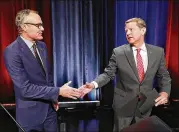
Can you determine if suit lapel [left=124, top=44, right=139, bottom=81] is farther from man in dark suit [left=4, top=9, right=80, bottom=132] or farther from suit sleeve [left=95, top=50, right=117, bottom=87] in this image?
man in dark suit [left=4, top=9, right=80, bottom=132]

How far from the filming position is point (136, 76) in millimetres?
2379

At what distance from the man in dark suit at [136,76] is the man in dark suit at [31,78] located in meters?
0.54

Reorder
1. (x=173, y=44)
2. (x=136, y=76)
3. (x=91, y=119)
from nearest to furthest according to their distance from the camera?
(x=136, y=76) < (x=91, y=119) < (x=173, y=44)

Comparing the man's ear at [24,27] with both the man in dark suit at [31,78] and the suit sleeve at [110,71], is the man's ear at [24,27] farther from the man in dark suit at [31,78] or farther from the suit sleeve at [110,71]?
the suit sleeve at [110,71]

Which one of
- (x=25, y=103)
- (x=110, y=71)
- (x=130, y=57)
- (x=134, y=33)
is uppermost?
(x=134, y=33)

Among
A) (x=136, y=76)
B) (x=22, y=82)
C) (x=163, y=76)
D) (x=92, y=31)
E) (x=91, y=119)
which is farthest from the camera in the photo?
(x=92, y=31)

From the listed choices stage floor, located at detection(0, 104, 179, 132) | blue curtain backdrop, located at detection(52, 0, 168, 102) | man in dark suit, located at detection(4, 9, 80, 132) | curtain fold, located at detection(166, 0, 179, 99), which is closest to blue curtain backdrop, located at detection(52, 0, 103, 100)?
blue curtain backdrop, located at detection(52, 0, 168, 102)

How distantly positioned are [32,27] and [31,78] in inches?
15.3

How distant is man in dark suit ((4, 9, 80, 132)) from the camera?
192cm

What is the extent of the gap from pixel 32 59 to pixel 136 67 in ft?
3.12

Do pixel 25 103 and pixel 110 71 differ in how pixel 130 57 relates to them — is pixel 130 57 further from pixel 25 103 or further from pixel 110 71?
pixel 25 103

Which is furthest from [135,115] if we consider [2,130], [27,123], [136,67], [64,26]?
[64,26]

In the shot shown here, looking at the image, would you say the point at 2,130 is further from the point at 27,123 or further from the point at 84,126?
the point at 27,123

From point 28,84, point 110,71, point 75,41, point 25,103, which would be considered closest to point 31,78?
point 28,84
